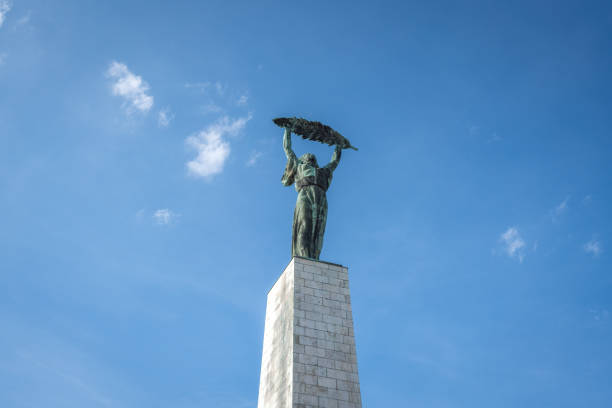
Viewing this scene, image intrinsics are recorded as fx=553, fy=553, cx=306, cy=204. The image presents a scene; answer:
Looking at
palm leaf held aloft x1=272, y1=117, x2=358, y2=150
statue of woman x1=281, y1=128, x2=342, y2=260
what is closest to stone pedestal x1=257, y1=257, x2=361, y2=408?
statue of woman x1=281, y1=128, x2=342, y2=260

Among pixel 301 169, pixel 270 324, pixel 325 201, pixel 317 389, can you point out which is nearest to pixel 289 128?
pixel 301 169

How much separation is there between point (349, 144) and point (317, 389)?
10.7 metres

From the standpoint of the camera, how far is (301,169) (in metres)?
20.6

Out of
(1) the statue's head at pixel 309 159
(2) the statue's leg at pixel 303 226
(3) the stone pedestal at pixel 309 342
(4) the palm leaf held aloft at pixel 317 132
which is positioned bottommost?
(3) the stone pedestal at pixel 309 342

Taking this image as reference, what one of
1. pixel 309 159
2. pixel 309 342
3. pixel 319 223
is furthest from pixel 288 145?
pixel 309 342

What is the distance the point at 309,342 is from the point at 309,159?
7731 millimetres

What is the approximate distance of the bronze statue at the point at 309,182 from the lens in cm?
1894

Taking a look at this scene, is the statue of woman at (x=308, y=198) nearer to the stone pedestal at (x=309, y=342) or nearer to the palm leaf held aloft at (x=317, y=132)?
the palm leaf held aloft at (x=317, y=132)

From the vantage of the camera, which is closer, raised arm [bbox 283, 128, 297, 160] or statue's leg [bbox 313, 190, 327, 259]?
statue's leg [bbox 313, 190, 327, 259]

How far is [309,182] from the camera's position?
1995 centimetres

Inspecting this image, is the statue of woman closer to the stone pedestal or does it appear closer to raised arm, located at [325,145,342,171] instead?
raised arm, located at [325,145,342,171]

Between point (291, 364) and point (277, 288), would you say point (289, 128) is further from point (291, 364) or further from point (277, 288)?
point (291, 364)

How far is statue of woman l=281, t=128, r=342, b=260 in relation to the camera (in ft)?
61.9

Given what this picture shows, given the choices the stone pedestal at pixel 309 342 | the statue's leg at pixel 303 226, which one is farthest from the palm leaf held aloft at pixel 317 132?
the stone pedestal at pixel 309 342
